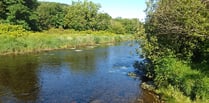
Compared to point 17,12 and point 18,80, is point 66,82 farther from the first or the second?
point 17,12

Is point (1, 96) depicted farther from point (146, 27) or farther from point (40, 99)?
point (146, 27)

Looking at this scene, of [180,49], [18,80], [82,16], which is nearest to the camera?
[180,49]

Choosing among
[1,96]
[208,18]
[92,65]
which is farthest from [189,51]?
[92,65]

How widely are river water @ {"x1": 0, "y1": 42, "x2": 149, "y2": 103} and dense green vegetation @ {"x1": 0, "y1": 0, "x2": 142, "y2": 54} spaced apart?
4.89 metres

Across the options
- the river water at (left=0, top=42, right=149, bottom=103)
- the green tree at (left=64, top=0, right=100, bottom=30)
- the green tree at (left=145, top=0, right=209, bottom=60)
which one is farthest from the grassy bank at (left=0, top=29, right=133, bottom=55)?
the green tree at (left=64, top=0, right=100, bottom=30)

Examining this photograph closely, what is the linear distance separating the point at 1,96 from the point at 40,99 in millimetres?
2817

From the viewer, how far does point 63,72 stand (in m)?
30.0

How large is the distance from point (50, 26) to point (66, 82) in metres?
74.2

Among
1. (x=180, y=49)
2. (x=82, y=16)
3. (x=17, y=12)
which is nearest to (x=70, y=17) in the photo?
(x=82, y=16)

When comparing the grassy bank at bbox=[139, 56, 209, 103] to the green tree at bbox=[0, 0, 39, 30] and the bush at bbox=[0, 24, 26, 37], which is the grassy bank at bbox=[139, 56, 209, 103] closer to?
the bush at bbox=[0, 24, 26, 37]

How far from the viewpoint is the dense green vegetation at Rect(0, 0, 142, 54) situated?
46806 mm

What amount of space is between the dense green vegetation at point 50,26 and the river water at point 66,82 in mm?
4886

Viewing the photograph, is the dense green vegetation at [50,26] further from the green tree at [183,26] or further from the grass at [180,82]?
the grass at [180,82]

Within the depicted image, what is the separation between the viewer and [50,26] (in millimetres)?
97750
